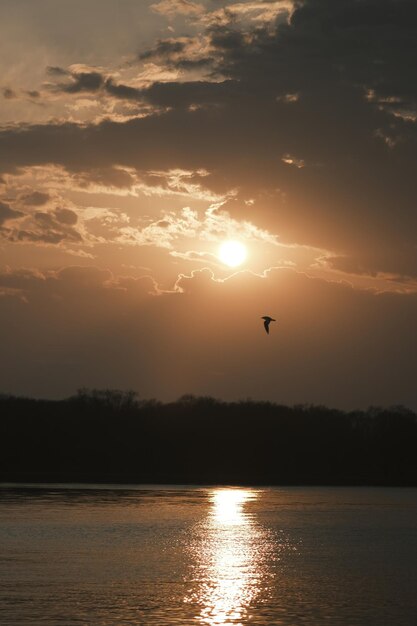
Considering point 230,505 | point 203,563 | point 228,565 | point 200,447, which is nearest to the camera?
point 228,565

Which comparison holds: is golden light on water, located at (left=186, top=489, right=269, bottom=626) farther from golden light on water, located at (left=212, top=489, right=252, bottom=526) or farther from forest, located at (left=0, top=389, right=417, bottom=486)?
forest, located at (left=0, top=389, right=417, bottom=486)

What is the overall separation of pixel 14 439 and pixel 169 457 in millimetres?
19805

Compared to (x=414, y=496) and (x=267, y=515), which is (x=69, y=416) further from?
(x=267, y=515)

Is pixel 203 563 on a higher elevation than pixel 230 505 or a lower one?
lower

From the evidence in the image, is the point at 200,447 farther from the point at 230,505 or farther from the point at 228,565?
the point at 228,565

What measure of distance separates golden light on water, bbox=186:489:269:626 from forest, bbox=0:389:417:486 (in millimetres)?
49160

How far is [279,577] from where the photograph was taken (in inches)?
1441

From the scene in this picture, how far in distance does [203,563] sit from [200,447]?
8533cm

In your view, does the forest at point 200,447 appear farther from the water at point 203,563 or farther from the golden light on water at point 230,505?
the water at point 203,563

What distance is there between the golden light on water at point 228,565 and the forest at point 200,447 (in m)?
49.2

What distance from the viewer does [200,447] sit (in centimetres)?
12544

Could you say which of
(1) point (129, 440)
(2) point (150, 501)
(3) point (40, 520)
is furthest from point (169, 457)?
(3) point (40, 520)

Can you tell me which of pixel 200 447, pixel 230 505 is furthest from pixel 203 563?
Answer: pixel 200 447

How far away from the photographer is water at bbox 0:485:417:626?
28.5 meters
